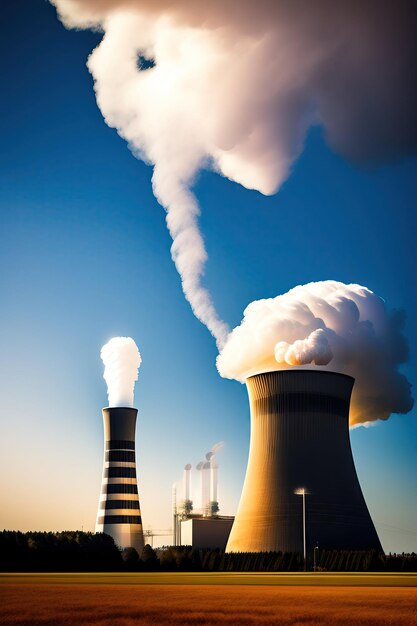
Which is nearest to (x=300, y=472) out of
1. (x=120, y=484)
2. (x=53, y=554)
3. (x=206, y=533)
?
(x=53, y=554)

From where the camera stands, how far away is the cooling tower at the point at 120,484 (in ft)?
203

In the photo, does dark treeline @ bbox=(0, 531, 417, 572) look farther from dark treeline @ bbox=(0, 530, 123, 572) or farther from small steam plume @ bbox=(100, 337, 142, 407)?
small steam plume @ bbox=(100, 337, 142, 407)

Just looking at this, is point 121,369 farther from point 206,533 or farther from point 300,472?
point 300,472

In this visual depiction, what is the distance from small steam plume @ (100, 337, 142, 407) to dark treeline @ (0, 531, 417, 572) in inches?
509

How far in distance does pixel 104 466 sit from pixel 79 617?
2045 inches

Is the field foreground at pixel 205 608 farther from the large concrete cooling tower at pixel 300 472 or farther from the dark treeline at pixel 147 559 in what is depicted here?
the dark treeline at pixel 147 559

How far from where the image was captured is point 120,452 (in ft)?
204

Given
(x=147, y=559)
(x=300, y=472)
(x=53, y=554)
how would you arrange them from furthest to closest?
(x=53, y=554), (x=147, y=559), (x=300, y=472)

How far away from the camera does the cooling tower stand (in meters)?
61.9

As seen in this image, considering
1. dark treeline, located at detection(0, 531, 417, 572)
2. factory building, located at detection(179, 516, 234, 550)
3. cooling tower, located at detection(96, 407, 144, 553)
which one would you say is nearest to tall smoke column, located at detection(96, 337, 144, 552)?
cooling tower, located at detection(96, 407, 144, 553)

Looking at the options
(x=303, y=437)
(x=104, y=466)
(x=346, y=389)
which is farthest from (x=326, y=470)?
(x=104, y=466)

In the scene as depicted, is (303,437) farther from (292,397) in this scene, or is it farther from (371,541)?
(371,541)

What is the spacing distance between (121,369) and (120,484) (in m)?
9.18

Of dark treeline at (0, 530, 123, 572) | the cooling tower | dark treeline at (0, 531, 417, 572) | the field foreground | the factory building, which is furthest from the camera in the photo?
the factory building
